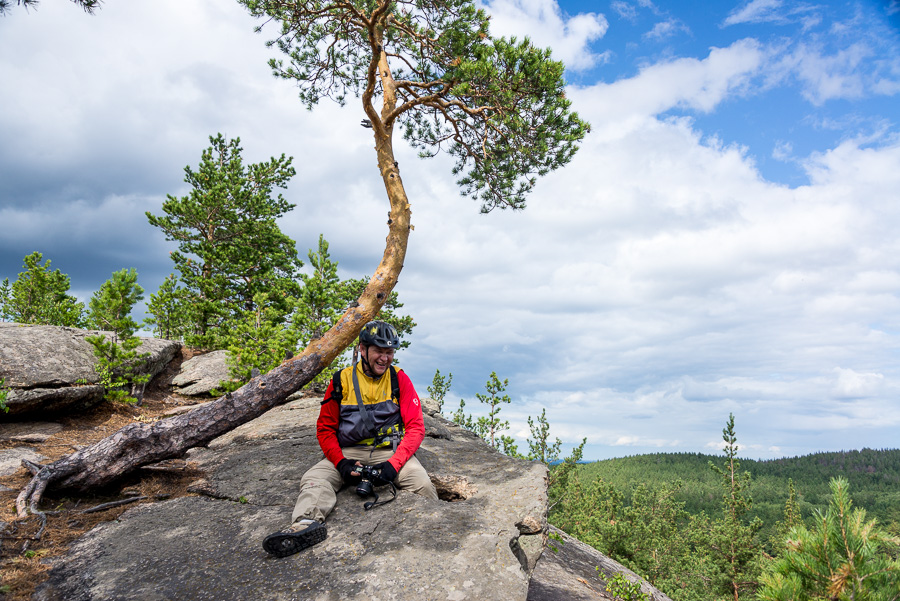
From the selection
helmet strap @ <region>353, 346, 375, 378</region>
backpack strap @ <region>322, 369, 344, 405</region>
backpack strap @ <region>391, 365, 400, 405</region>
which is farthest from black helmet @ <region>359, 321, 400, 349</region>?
backpack strap @ <region>322, 369, 344, 405</region>

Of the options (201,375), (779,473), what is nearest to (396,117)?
(201,375)

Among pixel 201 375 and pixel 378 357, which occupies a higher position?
pixel 378 357

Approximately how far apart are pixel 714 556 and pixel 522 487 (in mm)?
20226

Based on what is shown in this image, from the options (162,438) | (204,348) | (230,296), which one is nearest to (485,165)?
(162,438)

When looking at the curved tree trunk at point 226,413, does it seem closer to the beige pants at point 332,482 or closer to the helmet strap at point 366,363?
the beige pants at point 332,482

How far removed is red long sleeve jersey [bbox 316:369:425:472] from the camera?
19.5 feet

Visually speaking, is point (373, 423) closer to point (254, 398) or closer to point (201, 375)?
point (254, 398)

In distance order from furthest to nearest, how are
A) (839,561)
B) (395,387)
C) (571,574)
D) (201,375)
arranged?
(201,375)
(571,574)
(395,387)
(839,561)

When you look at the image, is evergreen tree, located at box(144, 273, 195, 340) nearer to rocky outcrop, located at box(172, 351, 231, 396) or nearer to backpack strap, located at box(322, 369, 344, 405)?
rocky outcrop, located at box(172, 351, 231, 396)

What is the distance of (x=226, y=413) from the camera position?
773 cm

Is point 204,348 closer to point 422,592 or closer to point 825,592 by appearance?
point 422,592

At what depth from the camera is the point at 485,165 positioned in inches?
443

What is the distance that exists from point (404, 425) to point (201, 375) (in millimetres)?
12358

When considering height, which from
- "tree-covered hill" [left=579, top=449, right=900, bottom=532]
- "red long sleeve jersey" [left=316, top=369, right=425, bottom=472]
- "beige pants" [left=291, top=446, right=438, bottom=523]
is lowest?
"tree-covered hill" [left=579, top=449, right=900, bottom=532]
